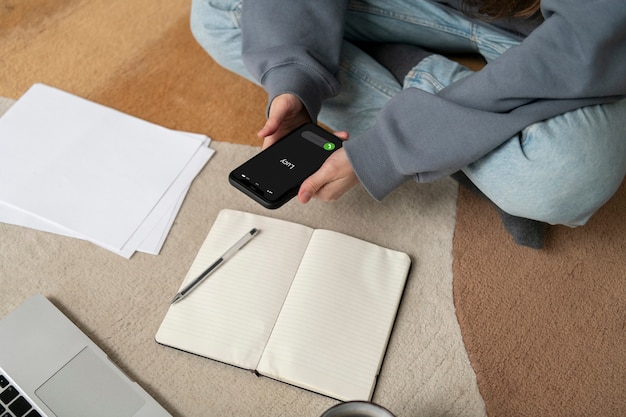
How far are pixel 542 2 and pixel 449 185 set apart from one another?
0.33 m

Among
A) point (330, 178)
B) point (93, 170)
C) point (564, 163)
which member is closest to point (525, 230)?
point (564, 163)

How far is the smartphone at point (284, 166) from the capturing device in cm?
84

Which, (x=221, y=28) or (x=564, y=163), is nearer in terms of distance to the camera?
(x=564, y=163)

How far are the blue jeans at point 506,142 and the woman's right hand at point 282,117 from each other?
0.11 m

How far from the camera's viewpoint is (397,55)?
1.05 meters

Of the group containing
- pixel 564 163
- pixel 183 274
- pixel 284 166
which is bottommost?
pixel 183 274

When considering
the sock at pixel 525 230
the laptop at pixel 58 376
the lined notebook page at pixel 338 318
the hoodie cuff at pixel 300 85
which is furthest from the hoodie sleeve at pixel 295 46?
the laptop at pixel 58 376

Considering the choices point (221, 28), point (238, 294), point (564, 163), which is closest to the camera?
point (564, 163)

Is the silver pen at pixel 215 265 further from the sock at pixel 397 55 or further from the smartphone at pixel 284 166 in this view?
the sock at pixel 397 55

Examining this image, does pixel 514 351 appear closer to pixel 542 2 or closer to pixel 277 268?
pixel 277 268

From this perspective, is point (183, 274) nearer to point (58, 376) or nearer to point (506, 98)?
point (58, 376)

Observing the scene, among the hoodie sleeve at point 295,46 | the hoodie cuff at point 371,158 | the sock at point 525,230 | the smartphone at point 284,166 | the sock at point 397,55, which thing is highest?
the hoodie sleeve at point 295,46

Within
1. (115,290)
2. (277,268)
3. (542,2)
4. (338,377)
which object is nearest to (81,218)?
(115,290)

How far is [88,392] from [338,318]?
1.10 ft
